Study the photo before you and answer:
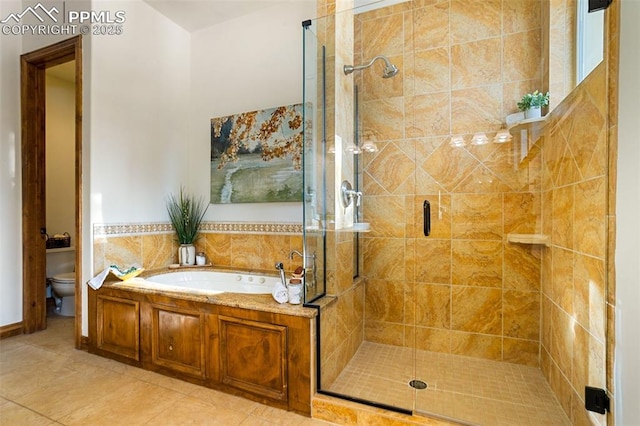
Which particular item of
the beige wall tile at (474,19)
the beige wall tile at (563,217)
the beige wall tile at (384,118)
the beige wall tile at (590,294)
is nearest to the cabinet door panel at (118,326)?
the beige wall tile at (384,118)

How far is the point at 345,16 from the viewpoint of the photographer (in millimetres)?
2283

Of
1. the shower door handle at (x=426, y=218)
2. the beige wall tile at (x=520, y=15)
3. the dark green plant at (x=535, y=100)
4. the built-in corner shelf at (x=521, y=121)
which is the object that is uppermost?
the beige wall tile at (x=520, y=15)

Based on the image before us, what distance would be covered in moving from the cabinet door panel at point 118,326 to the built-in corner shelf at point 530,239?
277cm

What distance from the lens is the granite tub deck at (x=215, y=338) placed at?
175 centimetres

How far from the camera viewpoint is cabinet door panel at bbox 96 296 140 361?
7.47 ft

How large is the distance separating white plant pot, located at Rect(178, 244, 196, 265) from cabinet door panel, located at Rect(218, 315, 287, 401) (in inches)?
52.7

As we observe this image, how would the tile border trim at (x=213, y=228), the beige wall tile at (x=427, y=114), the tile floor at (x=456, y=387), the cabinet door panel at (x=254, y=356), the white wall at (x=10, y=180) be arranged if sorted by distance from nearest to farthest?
the tile floor at (x=456, y=387) < the cabinet door panel at (x=254, y=356) < the beige wall tile at (x=427, y=114) < the tile border trim at (x=213, y=228) < the white wall at (x=10, y=180)

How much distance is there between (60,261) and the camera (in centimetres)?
378

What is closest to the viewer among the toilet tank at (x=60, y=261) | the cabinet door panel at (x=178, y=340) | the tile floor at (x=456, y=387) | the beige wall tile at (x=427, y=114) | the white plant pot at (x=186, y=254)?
the tile floor at (x=456, y=387)

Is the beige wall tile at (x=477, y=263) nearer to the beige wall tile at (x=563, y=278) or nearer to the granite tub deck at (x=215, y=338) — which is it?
the beige wall tile at (x=563, y=278)

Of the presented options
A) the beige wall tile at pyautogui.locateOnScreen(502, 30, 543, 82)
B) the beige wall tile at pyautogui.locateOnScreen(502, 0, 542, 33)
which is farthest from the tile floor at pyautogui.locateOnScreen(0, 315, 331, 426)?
the beige wall tile at pyautogui.locateOnScreen(502, 0, 542, 33)

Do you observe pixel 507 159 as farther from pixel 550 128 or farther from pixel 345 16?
pixel 345 16

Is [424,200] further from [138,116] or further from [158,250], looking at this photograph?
[138,116]

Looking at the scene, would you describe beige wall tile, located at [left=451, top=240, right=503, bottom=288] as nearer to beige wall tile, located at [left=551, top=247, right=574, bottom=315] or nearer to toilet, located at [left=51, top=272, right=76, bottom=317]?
beige wall tile, located at [left=551, top=247, right=574, bottom=315]
